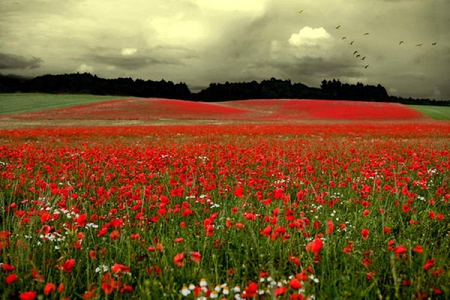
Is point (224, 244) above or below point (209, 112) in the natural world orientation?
above

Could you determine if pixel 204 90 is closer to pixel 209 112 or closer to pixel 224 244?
pixel 209 112

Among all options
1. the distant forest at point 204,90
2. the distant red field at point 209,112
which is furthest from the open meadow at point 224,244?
the distant forest at point 204,90

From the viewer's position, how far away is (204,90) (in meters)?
123

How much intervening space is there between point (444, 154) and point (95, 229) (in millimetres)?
10808

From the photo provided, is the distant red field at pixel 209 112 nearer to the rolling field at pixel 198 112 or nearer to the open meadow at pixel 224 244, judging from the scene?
the rolling field at pixel 198 112

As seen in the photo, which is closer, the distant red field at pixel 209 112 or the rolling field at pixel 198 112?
the rolling field at pixel 198 112

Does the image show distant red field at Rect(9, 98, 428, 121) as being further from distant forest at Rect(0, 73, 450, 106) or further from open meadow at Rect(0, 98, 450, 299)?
distant forest at Rect(0, 73, 450, 106)

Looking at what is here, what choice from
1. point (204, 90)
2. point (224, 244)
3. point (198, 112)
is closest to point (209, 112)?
point (198, 112)

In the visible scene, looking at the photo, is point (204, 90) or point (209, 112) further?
point (204, 90)

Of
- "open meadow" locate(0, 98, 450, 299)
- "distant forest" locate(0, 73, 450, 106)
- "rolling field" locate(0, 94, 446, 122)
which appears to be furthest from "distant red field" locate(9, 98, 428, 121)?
"distant forest" locate(0, 73, 450, 106)

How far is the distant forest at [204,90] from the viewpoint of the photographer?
114m

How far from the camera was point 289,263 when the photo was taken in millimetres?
3719

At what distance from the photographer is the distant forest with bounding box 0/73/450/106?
11444 centimetres

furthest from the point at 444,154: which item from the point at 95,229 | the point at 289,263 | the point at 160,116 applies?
the point at 160,116
